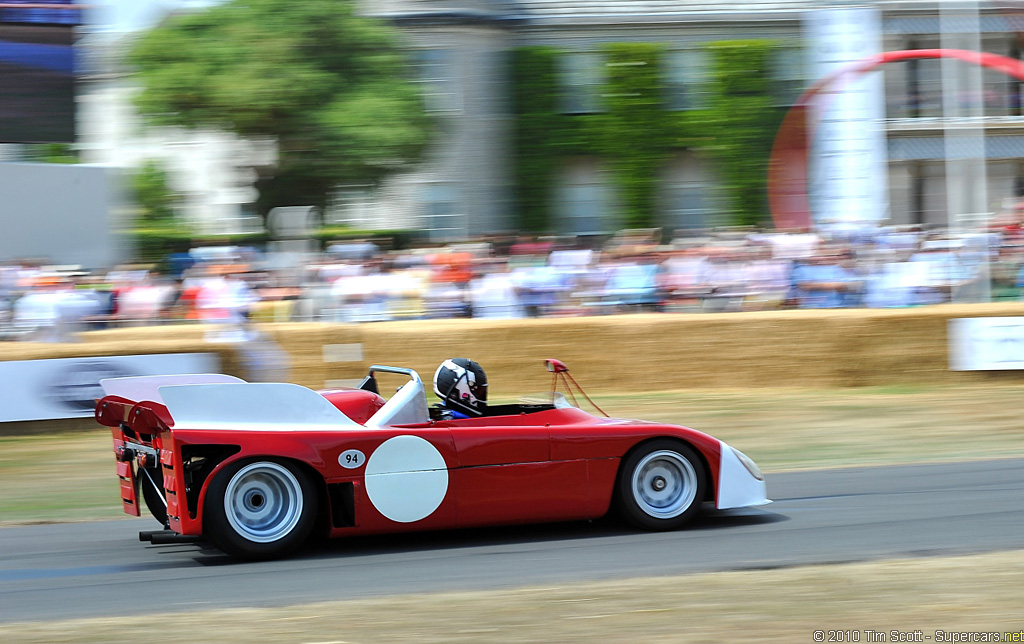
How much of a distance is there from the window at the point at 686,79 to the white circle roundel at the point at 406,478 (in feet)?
82.0

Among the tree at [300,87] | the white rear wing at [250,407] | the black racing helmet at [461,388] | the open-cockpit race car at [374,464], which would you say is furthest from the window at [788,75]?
the white rear wing at [250,407]

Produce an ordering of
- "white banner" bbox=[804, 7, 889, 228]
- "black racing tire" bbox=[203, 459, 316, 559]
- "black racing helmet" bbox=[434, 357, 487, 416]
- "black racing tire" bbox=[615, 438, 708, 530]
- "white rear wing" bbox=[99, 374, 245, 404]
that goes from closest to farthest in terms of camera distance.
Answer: "black racing tire" bbox=[203, 459, 316, 559] < "white rear wing" bbox=[99, 374, 245, 404] < "black racing tire" bbox=[615, 438, 708, 530] < "black racing helmet" bbox=[434, 357, 487, 416] < "white banner" bbox=[804, 7, 889, 228]

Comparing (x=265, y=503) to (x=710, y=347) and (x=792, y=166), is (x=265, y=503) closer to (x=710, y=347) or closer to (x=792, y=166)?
(x=710, y=347)

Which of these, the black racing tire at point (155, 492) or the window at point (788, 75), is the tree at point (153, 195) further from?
the black racing tire at point (155, 492)

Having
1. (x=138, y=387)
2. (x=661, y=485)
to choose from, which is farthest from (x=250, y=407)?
(x=661, y=485)

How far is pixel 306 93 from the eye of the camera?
2647 cm

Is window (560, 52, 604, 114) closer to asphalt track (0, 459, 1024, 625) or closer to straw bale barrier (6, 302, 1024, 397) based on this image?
straw bale barrier (6, 302, 1024, 397)

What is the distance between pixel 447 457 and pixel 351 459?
505mm

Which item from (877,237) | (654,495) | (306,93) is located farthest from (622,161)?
(654,495)

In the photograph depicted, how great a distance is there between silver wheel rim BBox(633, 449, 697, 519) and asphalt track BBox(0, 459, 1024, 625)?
0.15 metres

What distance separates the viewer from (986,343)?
13195 millimetres

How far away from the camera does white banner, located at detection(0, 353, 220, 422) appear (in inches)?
446

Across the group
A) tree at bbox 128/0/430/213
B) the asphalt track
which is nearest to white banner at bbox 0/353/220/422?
the asphalt track

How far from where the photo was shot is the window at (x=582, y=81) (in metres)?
29.7
